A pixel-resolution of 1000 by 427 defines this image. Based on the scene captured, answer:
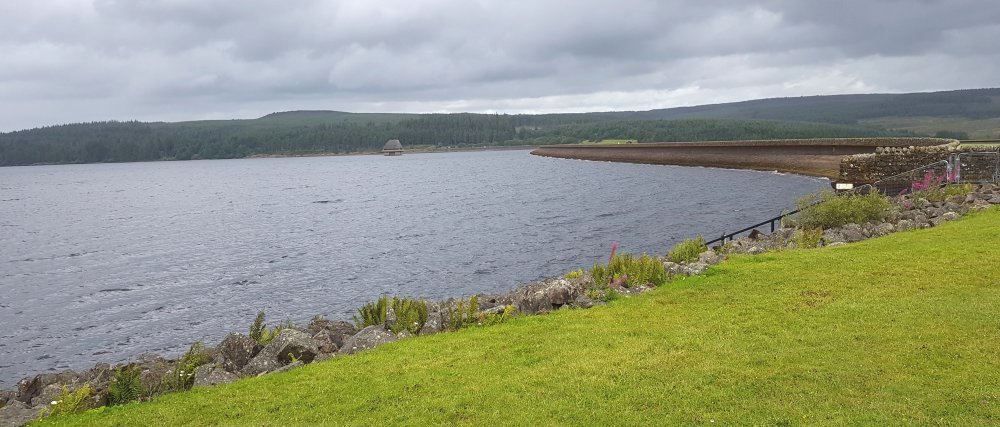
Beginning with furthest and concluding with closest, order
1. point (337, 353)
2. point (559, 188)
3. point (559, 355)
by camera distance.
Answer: point (559, 188) → point (337, 353) → point (559, 355)

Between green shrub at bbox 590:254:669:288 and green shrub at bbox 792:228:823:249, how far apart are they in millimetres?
5714

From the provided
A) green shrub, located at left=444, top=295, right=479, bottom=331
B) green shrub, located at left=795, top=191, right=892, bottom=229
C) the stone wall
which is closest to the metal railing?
the stone wall

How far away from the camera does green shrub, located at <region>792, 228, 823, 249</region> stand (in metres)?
19.2

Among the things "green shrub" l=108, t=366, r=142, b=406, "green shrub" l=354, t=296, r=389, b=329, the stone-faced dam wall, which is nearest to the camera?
"green shrub" l=108, t=366, r=142, b=406

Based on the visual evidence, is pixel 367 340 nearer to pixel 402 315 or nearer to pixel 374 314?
pixel 402 315

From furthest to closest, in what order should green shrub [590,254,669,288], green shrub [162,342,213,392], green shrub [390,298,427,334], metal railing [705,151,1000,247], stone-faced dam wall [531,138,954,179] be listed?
stone-faced dam wall [531,138,954,179], metal railing [705,151,1000,247], green shrub [590,254,669,288], green shrub [390,298,427,334], green shrub [162,342,213,392]

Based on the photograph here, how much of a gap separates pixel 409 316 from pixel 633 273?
5442 mm

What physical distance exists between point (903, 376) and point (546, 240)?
1198 inches

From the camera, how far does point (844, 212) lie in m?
22.6

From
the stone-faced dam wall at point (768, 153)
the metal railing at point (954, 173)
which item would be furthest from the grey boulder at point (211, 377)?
the stone-faced dam wall at point (768, 153)

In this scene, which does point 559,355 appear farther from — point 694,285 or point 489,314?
point 694,285

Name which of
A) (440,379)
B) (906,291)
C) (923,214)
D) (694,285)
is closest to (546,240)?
(923,214)

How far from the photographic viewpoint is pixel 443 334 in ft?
39.7

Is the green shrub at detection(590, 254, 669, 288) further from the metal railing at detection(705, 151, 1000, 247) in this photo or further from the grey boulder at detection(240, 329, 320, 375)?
the metal railing at detection(705, 151, 1000, 247)
